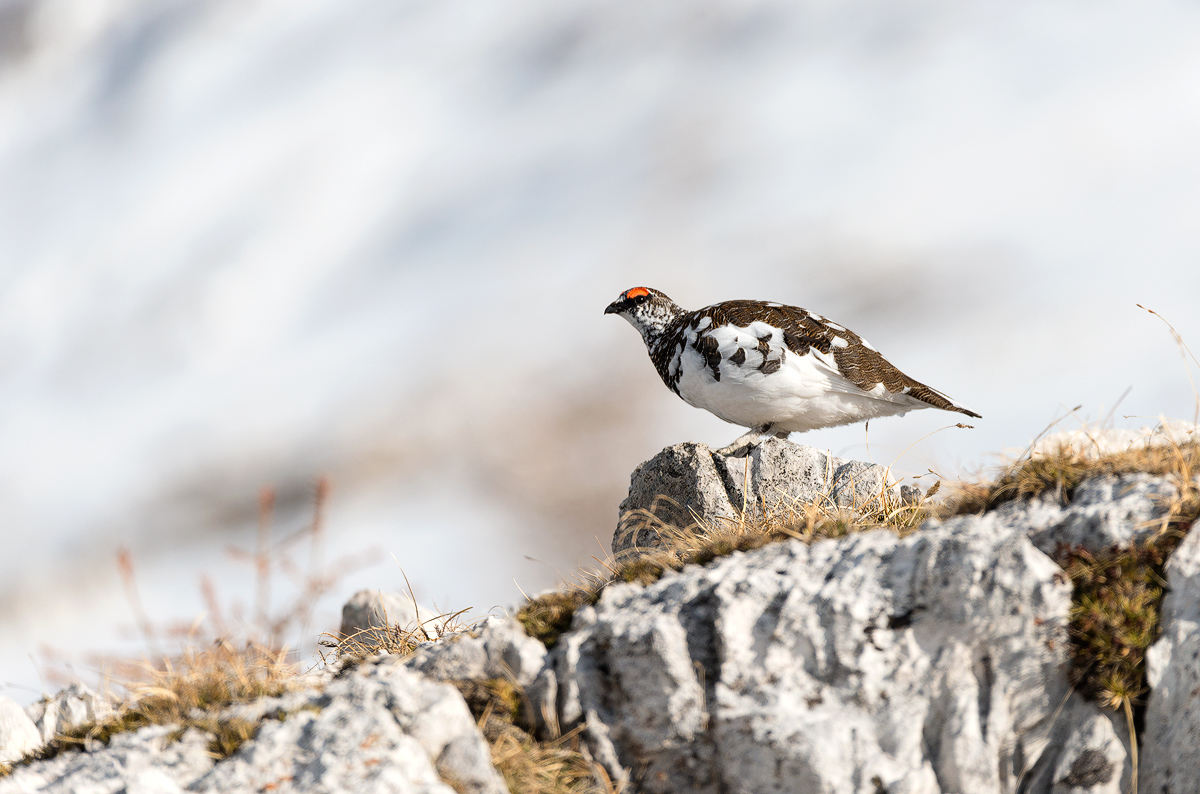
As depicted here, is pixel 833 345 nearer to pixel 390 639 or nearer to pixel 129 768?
pixel 390 639

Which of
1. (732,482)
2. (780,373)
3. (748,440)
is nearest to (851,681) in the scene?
(732,482)

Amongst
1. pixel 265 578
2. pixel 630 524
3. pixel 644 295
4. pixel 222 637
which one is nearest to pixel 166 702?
pixel 222 637

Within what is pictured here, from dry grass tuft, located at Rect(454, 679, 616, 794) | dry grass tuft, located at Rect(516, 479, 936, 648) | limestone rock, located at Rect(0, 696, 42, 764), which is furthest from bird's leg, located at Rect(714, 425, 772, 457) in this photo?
limestone rock, located at Rect(0, 696, 42, 764)

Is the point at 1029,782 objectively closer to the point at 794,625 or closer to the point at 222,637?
the point at 794,625

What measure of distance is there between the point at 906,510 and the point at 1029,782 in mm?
2281

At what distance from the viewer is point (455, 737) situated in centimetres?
386

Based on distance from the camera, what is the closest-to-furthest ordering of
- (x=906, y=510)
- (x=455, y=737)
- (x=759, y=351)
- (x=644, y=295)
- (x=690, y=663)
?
(x=455, y=737), (x=690, y=663), (x=906, y=510), (x=759, y=351), (x=644, y=295)

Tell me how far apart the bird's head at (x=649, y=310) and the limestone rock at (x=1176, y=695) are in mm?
5255

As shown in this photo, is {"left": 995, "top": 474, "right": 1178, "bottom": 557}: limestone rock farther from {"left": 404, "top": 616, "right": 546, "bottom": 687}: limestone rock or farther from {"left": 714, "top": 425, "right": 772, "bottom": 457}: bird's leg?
{"left": 714, "top": 425, "right": 772, "bottom": 457}: bird's leg

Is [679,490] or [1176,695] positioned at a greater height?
[679,490]

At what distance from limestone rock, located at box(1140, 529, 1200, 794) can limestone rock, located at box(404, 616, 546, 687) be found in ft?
9.43

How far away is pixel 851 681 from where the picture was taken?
13.1 feet

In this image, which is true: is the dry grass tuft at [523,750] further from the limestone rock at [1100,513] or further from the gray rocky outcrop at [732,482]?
the gray rocky outcrop at [732,482]

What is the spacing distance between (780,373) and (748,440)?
0.80 m
